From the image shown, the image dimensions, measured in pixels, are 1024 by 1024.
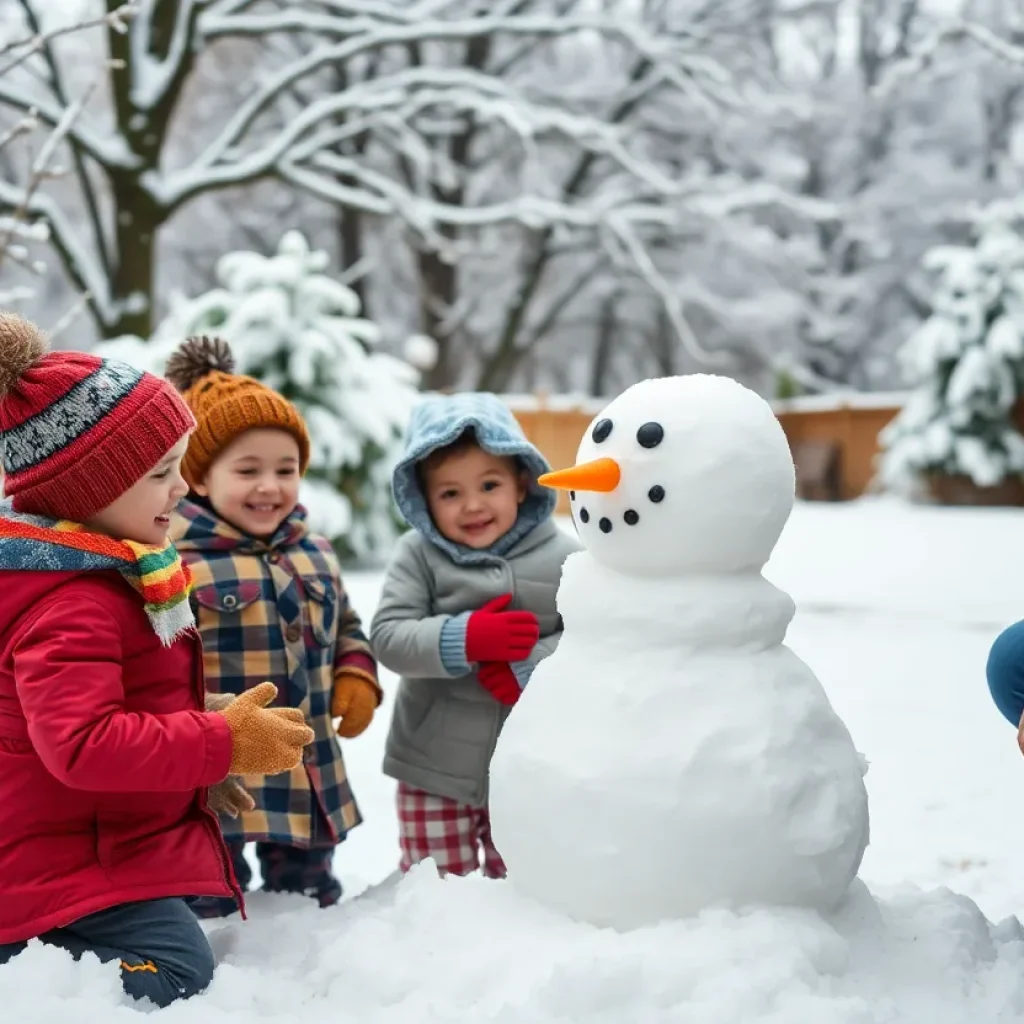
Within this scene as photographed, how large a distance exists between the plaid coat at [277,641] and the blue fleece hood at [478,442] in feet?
0.78

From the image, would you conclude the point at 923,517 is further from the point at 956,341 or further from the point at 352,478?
the point at 352,478

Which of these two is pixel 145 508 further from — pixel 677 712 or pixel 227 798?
pixel 677 712

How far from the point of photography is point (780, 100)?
12523 mm

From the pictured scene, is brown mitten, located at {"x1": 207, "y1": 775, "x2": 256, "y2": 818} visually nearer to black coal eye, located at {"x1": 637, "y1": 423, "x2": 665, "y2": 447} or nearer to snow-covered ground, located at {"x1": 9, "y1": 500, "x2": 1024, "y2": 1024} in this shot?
snow-covered ground, located at {"x1": 9, "y1": 500, "x2": 1024, "y2": 1024}

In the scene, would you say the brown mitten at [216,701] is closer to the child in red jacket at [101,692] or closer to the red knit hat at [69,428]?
the child in red jacket at [101,692]

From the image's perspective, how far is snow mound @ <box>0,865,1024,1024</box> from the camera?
62.4 inches

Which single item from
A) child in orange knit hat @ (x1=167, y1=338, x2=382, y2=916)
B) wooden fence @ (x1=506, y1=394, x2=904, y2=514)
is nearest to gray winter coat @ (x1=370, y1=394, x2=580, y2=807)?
child in orange knit hat @ (x1=167, y1=338, x2=382, y2=916)

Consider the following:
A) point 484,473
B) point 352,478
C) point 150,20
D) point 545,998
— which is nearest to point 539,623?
point 484,473

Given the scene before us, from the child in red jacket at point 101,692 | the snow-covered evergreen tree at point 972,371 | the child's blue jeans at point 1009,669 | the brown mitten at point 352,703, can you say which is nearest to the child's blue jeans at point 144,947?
the child in red jacket at point 101,692

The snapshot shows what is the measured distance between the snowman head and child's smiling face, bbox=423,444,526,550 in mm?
655

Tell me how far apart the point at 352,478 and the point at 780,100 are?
7.85 metres

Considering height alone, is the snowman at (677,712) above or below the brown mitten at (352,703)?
above

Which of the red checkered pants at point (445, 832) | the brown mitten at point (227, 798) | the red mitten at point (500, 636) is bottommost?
the red checkered pants at point (445, 832)

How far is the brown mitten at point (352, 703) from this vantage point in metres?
2.48
